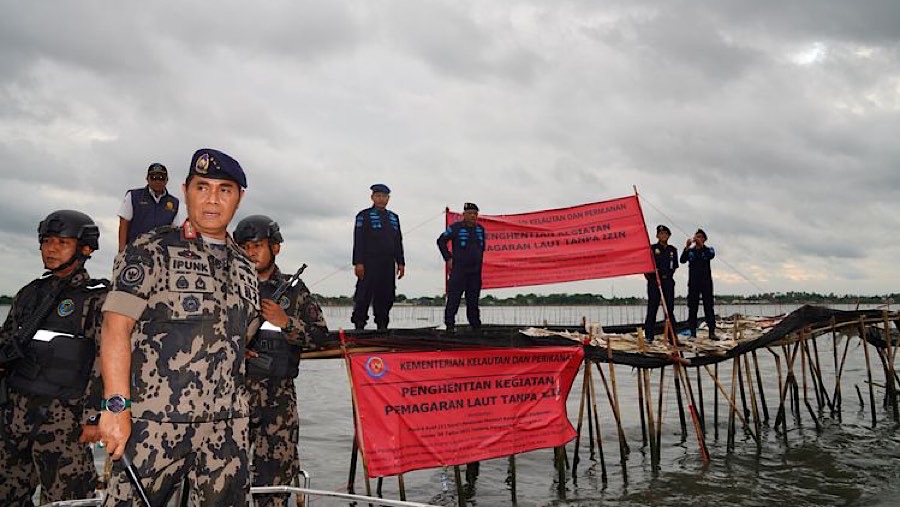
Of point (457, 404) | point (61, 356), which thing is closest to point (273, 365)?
point (61, 356)

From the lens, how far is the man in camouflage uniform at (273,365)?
533 cm

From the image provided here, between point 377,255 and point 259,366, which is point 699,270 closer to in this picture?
point 377,255

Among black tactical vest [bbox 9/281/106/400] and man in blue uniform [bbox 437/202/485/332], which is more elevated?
man in blue uniform [bbox 437/202/485/332]

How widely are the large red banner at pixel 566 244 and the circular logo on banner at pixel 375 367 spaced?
541cm

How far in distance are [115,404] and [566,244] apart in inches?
397

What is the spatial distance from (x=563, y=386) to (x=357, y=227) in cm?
385

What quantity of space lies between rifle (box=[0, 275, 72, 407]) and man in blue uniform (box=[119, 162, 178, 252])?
2.41 metres

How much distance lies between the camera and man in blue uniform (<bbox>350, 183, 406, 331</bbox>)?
9.34 m

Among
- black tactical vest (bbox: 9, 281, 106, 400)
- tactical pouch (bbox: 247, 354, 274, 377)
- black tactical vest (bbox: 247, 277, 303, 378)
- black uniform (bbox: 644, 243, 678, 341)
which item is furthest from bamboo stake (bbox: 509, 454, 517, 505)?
black tactical vest (bbox: 9, 281, 106, 400)

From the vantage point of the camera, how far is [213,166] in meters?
3.18

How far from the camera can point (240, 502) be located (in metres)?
3.08

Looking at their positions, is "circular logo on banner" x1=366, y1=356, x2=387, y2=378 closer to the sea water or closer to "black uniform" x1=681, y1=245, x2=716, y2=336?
the sea water

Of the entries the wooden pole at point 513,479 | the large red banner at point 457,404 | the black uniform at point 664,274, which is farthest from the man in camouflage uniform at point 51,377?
the black uniform at point 664,274

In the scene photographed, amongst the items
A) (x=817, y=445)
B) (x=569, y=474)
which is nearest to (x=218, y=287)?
(x=569, y=474)
